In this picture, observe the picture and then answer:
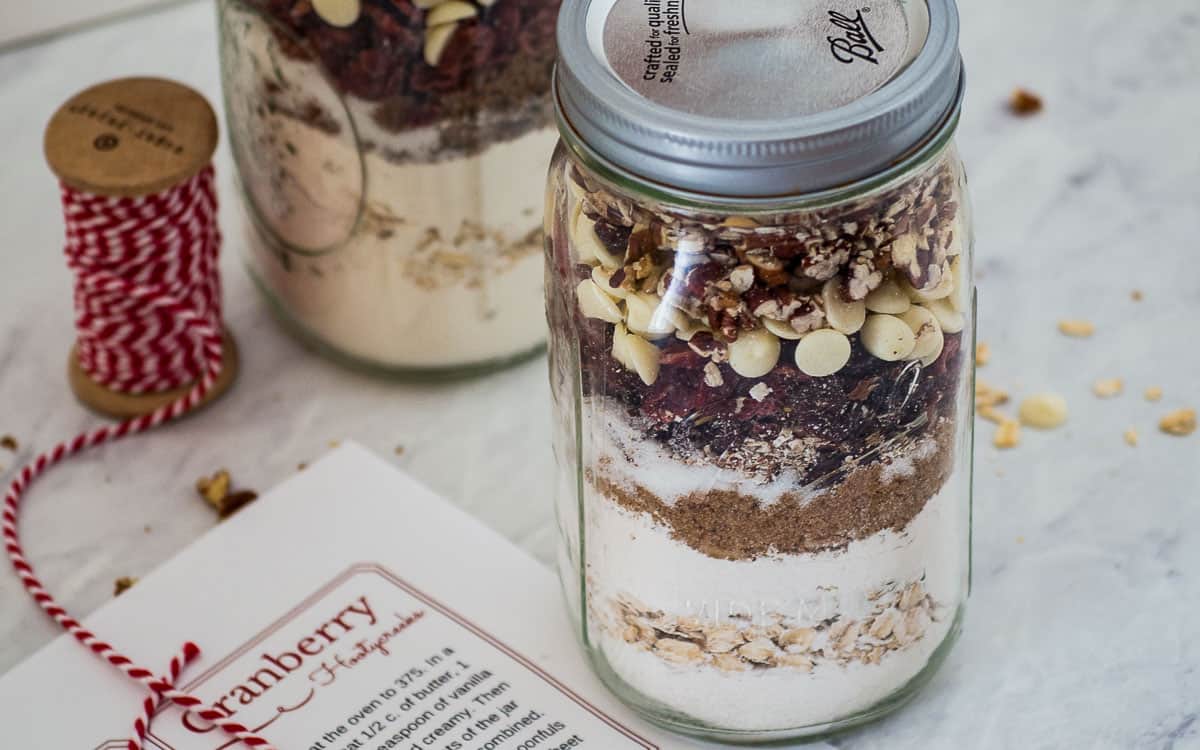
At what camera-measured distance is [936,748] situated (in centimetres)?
67

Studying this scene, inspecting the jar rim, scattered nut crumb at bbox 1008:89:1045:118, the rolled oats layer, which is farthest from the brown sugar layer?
scattered nut crumb at bbox 1008:89:1045:118

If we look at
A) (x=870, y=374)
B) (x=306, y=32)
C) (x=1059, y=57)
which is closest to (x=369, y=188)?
(x=306, y=32)

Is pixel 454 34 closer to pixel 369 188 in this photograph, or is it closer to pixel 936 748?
pixel 369 188

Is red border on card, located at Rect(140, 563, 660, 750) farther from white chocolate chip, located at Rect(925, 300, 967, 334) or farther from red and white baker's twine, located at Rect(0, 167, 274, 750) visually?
white chocolate chip, located at Rect(925, 300, 967, 334)

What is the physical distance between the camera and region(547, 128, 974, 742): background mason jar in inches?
20.9

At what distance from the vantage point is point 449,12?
70 cm

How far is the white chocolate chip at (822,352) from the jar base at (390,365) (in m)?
0.34

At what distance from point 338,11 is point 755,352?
30 centimetres

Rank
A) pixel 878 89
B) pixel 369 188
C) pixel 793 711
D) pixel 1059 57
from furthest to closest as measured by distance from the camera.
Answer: pixel 1059 57 < pixel 369 188 < pixel 793 711 < pixel 878 89

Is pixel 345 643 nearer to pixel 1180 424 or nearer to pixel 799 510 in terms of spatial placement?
pixel 799 510

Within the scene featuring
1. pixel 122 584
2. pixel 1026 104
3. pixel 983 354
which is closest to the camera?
pixel 122 584

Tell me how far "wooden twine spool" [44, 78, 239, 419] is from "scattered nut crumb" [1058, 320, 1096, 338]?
0.49m

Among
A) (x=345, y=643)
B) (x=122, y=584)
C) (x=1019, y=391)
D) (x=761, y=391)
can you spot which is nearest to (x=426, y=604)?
(x=345, y=643)

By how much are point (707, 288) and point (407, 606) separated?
28 centimetres
